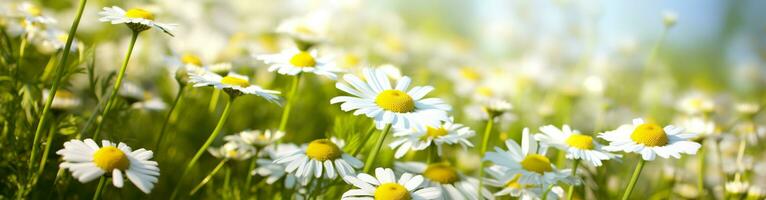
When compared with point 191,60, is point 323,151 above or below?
below

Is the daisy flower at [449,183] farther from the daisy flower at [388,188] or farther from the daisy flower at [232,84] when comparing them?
the daisy flower at [232,84]

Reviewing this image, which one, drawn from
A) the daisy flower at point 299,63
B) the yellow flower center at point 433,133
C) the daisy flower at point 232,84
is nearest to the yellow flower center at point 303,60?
the daisy flower at point 299,63

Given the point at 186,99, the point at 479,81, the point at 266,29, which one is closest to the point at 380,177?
the point at 186,99

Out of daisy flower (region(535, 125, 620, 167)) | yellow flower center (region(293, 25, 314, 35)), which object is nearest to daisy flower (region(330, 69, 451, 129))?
daisy flower (region(535, 125, 620, 167))

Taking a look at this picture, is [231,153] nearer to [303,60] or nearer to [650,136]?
[303,60]

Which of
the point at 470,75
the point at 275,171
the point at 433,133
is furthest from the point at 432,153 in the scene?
the point at 470,75

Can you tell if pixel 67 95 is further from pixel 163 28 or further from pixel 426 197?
pixel 426 197

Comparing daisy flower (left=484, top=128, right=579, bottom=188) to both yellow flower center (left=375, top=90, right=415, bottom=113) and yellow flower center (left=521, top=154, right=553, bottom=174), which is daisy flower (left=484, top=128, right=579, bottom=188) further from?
yellow flower center (left=375, top=90, right=415, bottom=113)
